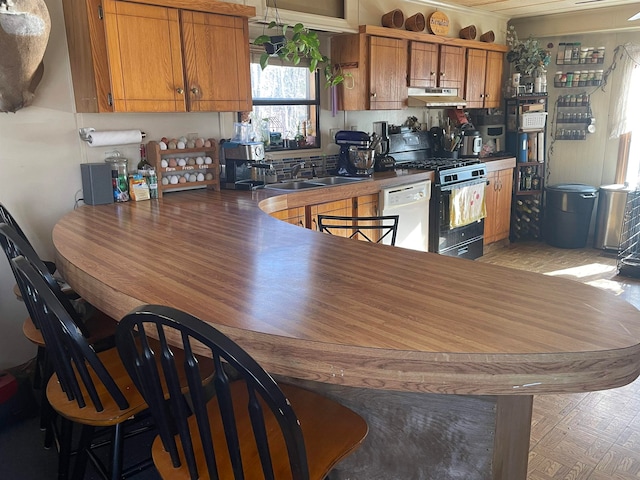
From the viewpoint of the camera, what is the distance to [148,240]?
2.05 m

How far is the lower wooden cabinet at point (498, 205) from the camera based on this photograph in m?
5.24

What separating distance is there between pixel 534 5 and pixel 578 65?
3.25 ft

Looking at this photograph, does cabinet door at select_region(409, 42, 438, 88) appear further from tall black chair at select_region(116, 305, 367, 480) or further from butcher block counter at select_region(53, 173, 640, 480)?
tall black chair at select_region(116, 305, 367, 480)

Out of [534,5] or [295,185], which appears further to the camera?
[534,5]

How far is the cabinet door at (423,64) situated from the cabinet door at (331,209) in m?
1.53

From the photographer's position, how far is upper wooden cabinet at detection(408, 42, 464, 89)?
458 centimetres

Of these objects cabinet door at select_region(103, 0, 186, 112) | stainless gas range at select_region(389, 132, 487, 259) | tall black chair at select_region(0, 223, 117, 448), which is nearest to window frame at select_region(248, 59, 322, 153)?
stainless gas range at select_region(389, 132, 487, 259)

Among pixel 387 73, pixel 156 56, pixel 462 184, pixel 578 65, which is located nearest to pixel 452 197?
pixel 462 184

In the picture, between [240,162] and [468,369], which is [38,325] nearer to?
[468,369]

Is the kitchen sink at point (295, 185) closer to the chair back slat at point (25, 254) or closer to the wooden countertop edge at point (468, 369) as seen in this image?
the chair back slat at point (25, 254)

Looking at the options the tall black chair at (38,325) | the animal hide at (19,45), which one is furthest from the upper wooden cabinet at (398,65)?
the tall black chair at (38,325)

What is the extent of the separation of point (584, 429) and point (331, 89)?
311 cm

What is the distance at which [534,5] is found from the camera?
16.4 feet

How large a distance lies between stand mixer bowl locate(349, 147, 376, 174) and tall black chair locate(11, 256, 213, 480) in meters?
2.81
